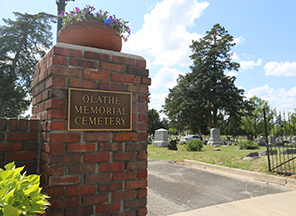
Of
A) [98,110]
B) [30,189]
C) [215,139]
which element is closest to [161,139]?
[215,139]

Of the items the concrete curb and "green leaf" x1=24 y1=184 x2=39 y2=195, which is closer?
"green leaf" x1=24 y1=184 x2=39 y2=195

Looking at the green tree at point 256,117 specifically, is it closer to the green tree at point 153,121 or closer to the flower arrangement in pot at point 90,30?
the green tree at point 153,121

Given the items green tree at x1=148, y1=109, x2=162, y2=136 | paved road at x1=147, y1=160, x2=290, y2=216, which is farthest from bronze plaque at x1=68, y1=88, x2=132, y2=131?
green tree at x1=148, y1=109, x2=162, y2=136

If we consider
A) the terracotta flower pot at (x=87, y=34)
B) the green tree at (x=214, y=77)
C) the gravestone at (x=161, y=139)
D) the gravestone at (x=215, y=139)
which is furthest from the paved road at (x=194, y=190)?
the green tree at (x=214, y=77)

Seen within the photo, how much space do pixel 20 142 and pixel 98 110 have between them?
2.80 ft

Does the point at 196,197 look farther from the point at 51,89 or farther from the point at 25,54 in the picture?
the point at 25,54

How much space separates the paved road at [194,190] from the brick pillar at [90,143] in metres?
1.96

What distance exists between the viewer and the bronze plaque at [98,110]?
6.28 ft

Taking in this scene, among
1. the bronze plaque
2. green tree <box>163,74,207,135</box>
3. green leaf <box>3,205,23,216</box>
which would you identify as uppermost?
green tree <box>163,74,207,135</box>

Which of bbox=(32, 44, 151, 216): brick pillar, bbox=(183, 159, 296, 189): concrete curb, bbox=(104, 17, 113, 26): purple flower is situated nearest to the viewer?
bbox=(32, 44, 151, 216): brick pillar

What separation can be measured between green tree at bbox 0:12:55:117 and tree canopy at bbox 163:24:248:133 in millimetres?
23311

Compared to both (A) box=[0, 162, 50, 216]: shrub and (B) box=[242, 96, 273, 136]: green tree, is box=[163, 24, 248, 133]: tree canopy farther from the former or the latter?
(A) box=[0, 162, 50, 216]: shrub

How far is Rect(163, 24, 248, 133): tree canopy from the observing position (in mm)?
35062

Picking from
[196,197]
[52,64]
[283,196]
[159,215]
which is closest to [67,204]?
[52,64]
